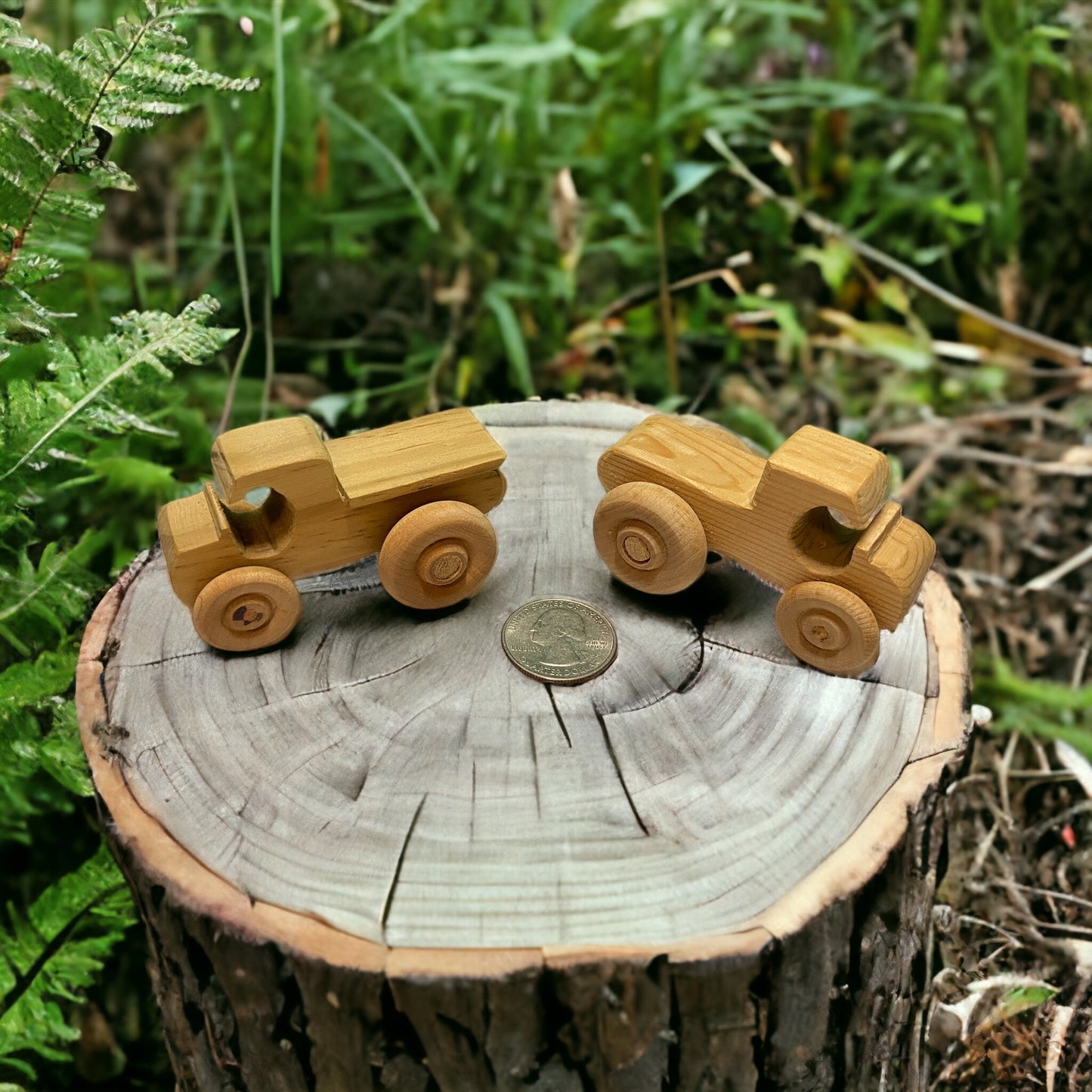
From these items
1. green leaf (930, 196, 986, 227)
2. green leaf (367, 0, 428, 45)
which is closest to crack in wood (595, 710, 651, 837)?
green leaf (367, 0, 428, 45)

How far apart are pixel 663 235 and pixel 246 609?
1789 millimetres

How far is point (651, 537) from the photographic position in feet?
5.86

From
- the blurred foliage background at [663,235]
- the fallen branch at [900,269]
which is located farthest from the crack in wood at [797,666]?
the fallen branch at [900,269]

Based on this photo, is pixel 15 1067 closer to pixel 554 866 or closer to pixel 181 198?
pixel 554 866

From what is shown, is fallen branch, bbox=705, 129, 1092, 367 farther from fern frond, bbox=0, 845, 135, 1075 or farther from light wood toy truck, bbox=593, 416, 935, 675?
fern frond, bbox=0, 845, 135, 1075

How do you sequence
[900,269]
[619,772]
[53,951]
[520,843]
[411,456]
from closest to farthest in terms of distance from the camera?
[520,843] < [619,772] < [411,456] < [53,951] < [900,269]

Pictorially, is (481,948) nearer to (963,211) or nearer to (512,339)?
(512,339)

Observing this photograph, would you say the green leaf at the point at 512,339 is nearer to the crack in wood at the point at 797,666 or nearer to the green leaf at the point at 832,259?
the green leaf at the point at 832,259

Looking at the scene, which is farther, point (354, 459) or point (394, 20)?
point (394, 20)

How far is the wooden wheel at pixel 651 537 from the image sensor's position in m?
1.77

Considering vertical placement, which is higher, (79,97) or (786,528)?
(79,97)

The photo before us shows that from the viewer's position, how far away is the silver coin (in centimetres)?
172

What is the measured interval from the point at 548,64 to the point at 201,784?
2.76 m

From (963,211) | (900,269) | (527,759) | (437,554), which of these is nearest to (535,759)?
(527,759)
